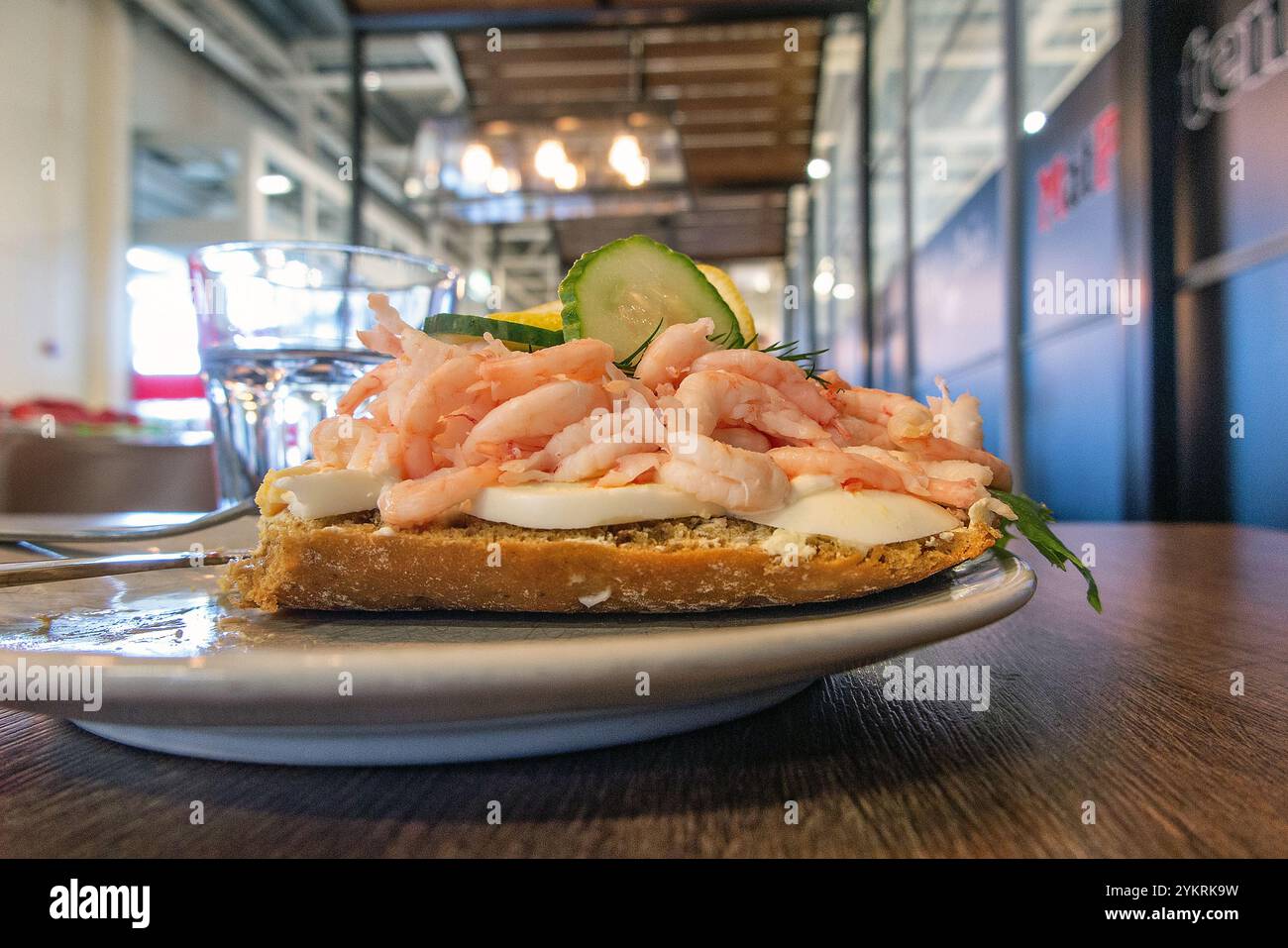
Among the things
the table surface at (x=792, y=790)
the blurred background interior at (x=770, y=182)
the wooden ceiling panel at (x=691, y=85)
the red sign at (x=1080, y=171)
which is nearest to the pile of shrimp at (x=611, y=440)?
the table surface at (x=792, y=790)

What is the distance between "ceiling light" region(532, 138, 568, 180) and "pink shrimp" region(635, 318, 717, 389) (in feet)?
16.9

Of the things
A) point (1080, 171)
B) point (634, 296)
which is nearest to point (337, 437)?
point (634, 296)

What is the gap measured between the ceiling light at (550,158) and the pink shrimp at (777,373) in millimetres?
5140

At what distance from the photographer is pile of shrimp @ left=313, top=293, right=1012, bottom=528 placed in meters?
0.59

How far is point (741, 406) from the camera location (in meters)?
0.67

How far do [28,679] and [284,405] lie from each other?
1.02m

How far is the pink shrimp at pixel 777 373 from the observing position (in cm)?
69

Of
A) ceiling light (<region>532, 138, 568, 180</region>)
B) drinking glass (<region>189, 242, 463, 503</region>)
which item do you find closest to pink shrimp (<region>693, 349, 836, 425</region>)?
drinking glass (<region>189, 242, 463, 503</region>)

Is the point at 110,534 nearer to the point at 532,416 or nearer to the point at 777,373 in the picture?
the point at 532,416

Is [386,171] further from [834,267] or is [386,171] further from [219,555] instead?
[219,555]

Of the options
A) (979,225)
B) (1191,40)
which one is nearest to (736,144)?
(979,225)

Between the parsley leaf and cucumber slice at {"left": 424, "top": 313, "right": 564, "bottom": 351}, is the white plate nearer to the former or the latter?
the parsley leaf

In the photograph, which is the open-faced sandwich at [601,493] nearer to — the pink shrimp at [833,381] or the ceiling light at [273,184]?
the pink shrimp at [833,381]
